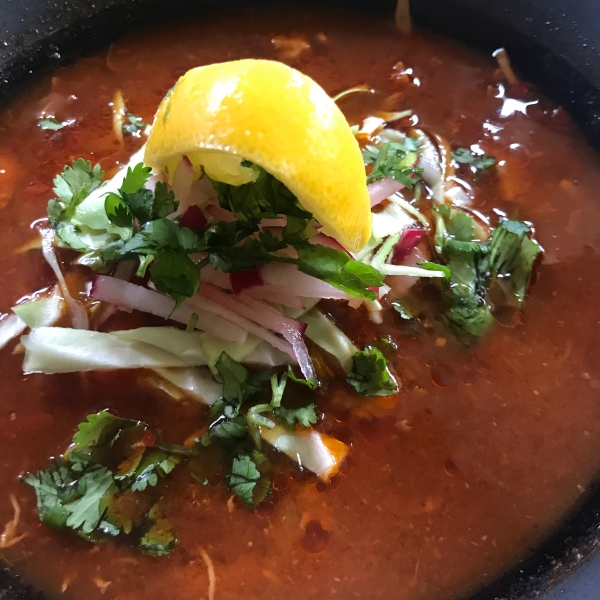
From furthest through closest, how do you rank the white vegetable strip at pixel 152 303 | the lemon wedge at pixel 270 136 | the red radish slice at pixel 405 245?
the red radish slice at pixel 405 245 → the white vegetable strip at pixel 152 303 → the lemon wedge at pixel 270 136

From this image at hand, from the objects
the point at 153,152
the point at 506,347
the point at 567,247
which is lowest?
the point at 506,347

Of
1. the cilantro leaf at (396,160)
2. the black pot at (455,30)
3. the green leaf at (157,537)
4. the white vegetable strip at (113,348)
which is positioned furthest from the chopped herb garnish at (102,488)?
the black pot at (455,30)

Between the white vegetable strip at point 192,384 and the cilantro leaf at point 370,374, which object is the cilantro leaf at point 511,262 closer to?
the cilantro leaf at point 370,374

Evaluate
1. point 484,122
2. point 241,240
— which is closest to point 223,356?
point 241,240

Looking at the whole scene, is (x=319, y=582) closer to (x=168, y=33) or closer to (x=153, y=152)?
(x=153, y=152)

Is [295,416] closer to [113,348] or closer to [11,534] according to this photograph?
[113,348]

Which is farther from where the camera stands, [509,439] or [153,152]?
[509,439]

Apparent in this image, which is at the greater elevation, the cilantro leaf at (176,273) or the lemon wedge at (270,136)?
the lemon wedge at (270,136)
